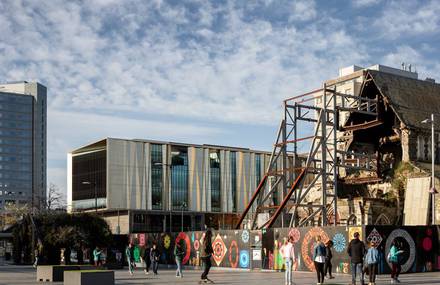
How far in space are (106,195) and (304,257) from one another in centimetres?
6717

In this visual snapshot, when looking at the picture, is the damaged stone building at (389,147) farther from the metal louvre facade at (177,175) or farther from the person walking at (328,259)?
the metal louvre facade at (177,175)

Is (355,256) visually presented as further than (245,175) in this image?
No

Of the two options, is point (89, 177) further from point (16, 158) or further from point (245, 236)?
point (16, 158)

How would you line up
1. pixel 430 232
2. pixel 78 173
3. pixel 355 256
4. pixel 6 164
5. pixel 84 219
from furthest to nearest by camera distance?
pixel 6 164 < pixel 78 173 < pixel 84 219 < pixel 430 232 < pixel 355 256

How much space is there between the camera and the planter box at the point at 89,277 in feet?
74.5

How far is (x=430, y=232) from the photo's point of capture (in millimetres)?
34094

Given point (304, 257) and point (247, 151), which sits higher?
point (247, 151)

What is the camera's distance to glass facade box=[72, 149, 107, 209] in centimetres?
10000

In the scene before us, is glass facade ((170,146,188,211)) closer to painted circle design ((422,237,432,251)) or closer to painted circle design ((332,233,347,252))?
painted circle design ((422,237,432,251))

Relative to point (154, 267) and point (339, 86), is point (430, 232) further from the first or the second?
point (339, 86)

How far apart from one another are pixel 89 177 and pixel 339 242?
76465mm

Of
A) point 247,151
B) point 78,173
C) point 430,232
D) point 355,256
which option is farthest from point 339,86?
point 355,256

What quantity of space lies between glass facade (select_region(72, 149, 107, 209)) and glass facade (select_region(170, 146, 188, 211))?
36.1ft

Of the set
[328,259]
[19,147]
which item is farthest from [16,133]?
[328,259]
